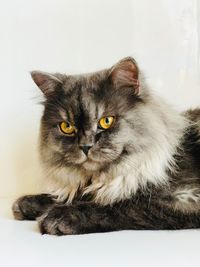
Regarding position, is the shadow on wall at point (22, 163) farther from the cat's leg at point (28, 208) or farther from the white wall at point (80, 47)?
the cat's leg at point (28, 208)

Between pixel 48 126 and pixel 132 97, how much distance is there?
1.13ft

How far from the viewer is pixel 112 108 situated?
1.67m

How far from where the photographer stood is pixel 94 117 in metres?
1.64

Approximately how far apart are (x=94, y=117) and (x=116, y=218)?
1.16 feet

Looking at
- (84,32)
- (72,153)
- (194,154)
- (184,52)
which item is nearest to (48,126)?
(72,153)

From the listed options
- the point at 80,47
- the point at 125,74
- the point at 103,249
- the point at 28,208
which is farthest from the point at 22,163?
the point at 103,249

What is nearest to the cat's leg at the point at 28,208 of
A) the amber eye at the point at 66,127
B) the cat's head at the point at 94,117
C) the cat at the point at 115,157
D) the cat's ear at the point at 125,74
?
the cat at the point at 115,157

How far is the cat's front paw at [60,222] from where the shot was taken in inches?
60.9

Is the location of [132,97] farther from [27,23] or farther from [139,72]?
[27,23]

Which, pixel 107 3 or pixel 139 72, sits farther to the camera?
pixel 107 3

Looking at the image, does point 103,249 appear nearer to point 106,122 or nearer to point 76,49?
point 106,122

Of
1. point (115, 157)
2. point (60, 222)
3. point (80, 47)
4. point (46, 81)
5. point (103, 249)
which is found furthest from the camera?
point (80, 47)

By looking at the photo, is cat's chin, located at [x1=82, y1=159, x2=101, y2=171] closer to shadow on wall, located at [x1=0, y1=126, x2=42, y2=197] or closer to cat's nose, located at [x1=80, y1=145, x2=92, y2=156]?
cat's nose, located at [x1=80, y1=145, x2=92, y2=156]

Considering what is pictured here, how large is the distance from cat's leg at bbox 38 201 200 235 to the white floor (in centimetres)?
4
